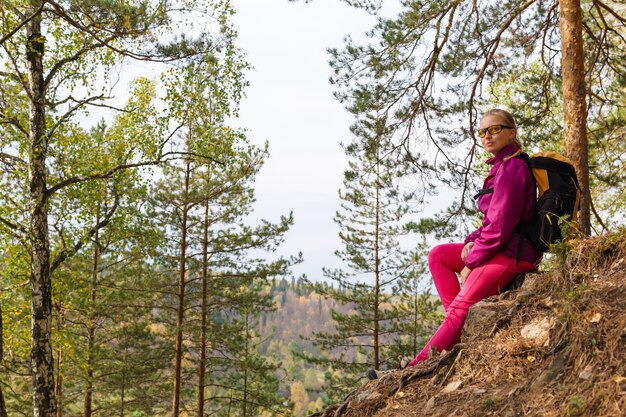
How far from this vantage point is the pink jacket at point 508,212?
12.7 feet

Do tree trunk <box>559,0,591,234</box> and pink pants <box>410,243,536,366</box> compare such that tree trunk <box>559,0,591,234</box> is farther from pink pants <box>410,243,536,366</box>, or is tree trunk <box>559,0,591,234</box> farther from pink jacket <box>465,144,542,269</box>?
pink pants <box>410,243,536,366</box>

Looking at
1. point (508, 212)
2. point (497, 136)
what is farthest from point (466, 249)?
point (497, 136)

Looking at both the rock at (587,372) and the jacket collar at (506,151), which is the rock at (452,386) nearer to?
the rock at (587,372)

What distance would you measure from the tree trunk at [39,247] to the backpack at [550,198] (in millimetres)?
7859

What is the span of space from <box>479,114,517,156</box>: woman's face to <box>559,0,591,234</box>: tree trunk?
2.22m

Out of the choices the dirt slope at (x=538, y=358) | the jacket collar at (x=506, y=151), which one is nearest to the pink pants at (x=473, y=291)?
the dirt slope at (x=538, y=358)

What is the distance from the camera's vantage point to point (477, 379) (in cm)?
338

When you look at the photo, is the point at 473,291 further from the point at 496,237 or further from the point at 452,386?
the point at 452,386

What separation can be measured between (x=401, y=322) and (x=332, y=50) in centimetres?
1329

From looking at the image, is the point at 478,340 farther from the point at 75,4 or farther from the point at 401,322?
the point at 401,322

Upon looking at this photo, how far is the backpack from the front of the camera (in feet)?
12.4

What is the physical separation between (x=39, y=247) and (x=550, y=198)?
8.11m

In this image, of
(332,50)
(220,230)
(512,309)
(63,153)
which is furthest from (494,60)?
(220,230)

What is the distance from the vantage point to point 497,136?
13.5 ft
